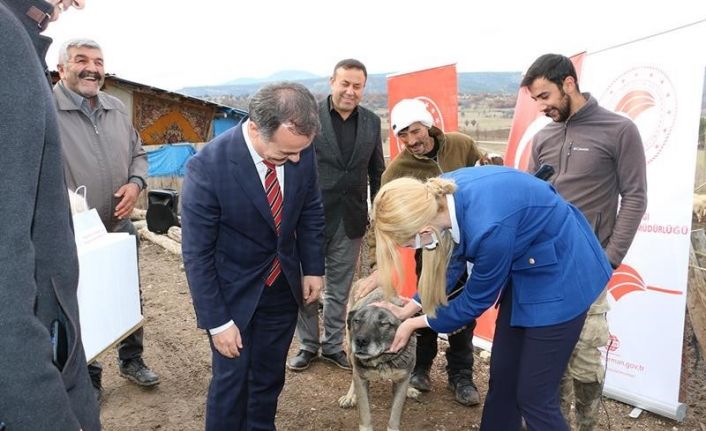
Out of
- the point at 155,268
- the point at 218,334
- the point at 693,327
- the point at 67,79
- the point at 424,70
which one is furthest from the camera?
the point at 155,268

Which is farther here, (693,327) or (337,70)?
(337,70)

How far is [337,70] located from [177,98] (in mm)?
15340

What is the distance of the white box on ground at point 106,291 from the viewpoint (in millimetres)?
2580

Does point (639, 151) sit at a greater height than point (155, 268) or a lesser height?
greater

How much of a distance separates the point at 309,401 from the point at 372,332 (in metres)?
1.11

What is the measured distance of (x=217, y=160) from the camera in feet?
8.63

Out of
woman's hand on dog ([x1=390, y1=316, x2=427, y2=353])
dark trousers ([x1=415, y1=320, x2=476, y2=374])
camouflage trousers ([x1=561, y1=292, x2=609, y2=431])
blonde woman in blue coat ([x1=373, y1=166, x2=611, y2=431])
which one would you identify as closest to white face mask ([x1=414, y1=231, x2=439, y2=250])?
blonde woman in blue coat ([x1=373, y1=166, x2=611, y2=431])

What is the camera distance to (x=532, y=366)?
2.55 m

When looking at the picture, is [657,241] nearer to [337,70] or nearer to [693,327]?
[693,327]

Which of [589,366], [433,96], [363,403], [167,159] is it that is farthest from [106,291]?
[167,159]

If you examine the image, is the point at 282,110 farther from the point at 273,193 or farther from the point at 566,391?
the point at 566,391

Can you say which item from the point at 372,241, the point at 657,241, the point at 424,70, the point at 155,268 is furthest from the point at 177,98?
the point at 657,241

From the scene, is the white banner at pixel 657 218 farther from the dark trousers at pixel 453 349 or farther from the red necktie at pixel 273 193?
the red necktie at pixel 273 193

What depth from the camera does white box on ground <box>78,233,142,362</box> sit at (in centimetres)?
258
